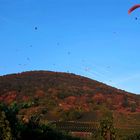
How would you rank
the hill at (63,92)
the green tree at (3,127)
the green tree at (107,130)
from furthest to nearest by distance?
the hill at (63,92) < the green tree at (107,130) < the green tree at (3,127)

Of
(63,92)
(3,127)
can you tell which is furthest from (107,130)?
(63,92)

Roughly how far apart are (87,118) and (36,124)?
24.9m

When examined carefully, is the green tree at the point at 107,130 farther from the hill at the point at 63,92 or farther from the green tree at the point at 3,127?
the hill at the point at 63,92

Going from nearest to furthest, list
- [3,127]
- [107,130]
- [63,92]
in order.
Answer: [3,127] → [107,130] → [63,92]

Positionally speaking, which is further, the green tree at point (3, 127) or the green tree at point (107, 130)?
the green tree at point (107, 130)

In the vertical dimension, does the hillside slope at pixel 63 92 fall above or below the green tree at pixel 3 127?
above

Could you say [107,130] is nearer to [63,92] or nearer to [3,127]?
[3,127]

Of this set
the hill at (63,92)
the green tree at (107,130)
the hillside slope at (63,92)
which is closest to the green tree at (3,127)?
the green tree at (107,130)

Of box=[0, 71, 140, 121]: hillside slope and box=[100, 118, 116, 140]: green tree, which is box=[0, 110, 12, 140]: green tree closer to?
box=[100, 118, 116, 140]: green tree

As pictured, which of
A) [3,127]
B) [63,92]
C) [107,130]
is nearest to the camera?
[3,127]

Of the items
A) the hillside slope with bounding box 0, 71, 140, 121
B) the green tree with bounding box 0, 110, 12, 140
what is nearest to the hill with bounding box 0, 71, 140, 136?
the hillside slope with bounding box 0, 71, 140, 121

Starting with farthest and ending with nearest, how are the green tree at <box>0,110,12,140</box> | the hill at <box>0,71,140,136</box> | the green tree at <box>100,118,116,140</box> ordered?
the hill at <box>0,71,140,136</box> < the green tree at <box>100,118,116,140</box> < the green tree at <box>0,110,12,140</box>

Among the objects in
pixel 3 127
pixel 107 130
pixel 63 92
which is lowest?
pixel 3 127

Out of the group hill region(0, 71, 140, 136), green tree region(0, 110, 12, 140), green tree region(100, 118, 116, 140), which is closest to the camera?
green tree region(0, 110, 12, 140)
